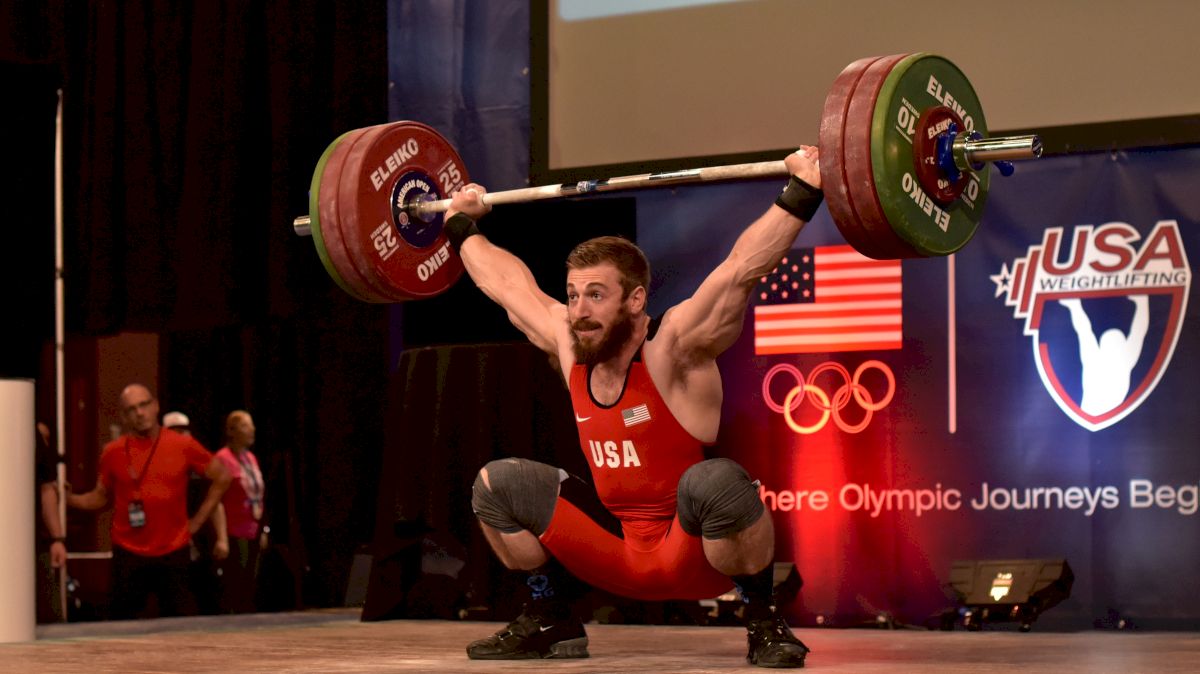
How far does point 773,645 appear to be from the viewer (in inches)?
151

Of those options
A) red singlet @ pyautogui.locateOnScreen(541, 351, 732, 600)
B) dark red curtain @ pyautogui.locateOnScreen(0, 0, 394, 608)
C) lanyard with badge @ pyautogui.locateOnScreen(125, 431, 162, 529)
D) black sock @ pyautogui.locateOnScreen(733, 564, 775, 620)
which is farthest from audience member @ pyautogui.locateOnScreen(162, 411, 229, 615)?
black sock @ pyautogui.locateOnScreen(733, 564, 775, 620)

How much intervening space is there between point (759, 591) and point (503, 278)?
3.49ft

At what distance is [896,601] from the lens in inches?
219

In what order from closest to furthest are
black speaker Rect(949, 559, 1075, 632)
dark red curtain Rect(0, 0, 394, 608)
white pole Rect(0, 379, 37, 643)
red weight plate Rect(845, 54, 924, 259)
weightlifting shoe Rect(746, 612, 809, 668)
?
red weight plate Rect(845, 54, 924, 259) → weightlifting shoe Rect(746, 612, 809, 668) → white pole Rect(0, 379, 37, 643) → black speaker Rect(949, 559, 1075, 632) → dark red curtain Rect(0, 0, 394, 608)

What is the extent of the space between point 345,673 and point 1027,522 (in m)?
2.55

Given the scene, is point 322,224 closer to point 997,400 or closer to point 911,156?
point 911,156

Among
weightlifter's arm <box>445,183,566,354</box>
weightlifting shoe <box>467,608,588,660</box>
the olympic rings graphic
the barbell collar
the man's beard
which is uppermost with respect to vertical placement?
the barbell collar

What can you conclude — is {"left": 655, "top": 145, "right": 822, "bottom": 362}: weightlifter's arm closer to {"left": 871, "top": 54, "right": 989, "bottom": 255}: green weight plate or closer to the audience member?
{"left": 871, "top": 54, "right": 989, "bottom": 255}: green weight plate

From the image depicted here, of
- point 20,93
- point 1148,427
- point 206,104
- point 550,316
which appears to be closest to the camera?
point 550,316

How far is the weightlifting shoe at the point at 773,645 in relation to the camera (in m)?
3.81

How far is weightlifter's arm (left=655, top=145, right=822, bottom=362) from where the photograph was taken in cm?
380

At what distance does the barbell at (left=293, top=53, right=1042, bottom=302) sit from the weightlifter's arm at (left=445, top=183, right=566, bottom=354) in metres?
0.12

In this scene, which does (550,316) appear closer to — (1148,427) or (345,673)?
(345,673)

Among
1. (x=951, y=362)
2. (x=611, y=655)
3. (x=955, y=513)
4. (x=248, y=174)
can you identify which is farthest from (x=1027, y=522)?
(x=248, y=174)
